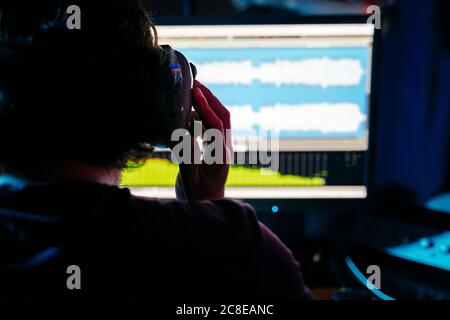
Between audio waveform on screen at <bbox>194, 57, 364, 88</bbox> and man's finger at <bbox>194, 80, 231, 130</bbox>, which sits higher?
audio waveform on screen at <bbox>194, 57, 364, 88</bbox>

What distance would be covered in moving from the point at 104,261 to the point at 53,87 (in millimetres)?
162

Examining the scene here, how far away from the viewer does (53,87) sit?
46 centimetres

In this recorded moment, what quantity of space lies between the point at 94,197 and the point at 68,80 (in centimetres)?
11

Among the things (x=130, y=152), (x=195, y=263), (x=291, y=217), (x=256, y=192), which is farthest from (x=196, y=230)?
(x=291, y=217)

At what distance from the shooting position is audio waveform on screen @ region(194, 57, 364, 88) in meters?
0.90

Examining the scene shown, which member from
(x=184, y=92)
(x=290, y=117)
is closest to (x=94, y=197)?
(x=184, y=92)

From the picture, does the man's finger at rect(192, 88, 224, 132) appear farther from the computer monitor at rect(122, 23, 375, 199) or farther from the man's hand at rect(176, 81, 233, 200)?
the computer monitor at rect(122, 23, 375, 199)

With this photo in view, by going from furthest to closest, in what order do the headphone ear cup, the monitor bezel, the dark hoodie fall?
1. the monitor bezel
2. the headphone ear cup
3. the dark hoodie

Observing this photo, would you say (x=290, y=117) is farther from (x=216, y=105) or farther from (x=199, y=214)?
(x=199, y=214)

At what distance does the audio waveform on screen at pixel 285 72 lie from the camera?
900mm

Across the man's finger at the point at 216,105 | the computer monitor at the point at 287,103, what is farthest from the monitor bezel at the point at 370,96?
the man's finger at the point at 216,105

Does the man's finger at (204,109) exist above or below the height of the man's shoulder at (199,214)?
above

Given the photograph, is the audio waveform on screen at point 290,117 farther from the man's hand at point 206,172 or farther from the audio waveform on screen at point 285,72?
the man's hand at point 206,172

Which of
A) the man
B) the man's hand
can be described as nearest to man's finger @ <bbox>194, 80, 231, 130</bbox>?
the man's hand
